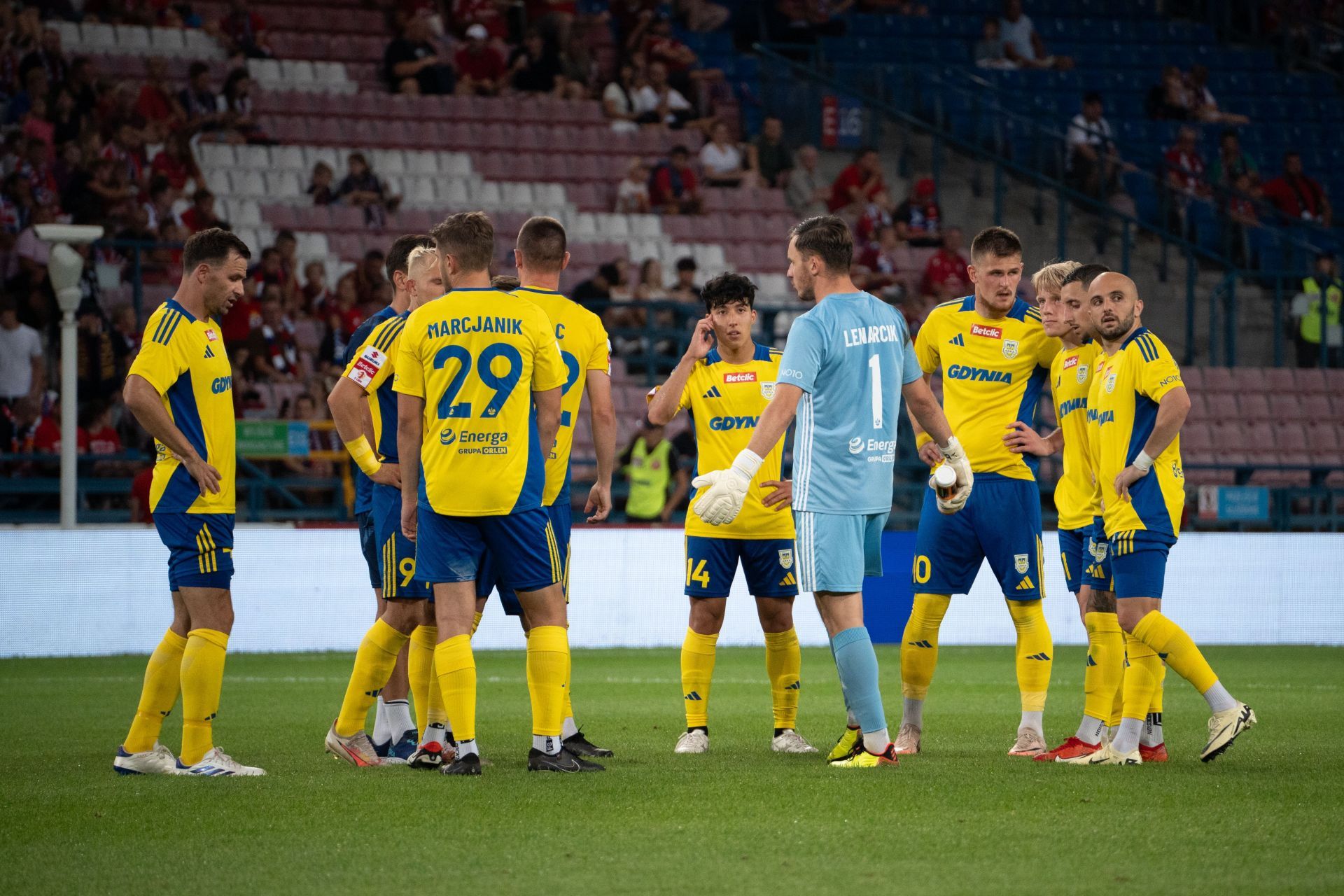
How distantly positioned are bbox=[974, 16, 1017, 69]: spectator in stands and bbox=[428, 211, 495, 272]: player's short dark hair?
18.5m

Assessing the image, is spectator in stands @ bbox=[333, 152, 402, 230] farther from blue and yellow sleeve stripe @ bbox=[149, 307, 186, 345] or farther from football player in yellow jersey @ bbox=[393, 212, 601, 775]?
football player in yellow jersey @ bbox=[393, 212, 601, 775]

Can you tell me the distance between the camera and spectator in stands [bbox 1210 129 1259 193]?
2300cm

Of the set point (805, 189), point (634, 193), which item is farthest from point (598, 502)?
point (805, 189)

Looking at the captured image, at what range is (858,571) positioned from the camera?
22.5 feet

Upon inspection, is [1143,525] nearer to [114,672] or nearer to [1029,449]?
[1029,449]

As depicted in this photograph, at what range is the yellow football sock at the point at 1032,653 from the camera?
761cm

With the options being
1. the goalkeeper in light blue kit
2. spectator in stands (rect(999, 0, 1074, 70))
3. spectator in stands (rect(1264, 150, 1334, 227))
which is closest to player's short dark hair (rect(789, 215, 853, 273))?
the goalkeeper in light blue kit

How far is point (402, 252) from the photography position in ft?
25.8

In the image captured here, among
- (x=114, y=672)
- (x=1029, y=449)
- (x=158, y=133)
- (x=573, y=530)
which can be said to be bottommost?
(x=114, y=672)

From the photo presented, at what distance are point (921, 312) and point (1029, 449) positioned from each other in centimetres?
1184

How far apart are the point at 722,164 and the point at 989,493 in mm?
14360

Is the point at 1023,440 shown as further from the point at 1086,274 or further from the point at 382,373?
the point at 382,373

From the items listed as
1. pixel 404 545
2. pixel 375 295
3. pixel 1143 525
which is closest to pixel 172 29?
pixel 375 295

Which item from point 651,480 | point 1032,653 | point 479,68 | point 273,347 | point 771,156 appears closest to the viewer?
point 1032,653
